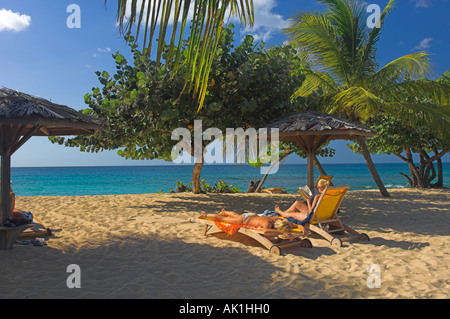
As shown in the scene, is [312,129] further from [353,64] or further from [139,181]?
[139,181]

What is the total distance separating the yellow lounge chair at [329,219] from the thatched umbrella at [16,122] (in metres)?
3.70

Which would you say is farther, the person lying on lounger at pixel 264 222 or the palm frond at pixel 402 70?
the palm frond at pixel 402 70

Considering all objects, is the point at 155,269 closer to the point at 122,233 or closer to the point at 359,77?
the point at 122,233

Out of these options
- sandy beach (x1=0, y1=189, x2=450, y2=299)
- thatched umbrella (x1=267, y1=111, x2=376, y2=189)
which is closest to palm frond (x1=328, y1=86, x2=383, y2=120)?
thatched umbrella (x1=267, y1=111, x2=376, y2=189)

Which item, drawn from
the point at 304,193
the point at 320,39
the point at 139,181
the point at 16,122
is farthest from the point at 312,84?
the point at 139,181

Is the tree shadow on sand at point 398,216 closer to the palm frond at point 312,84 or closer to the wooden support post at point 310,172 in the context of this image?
the wooden support post at point 310,172

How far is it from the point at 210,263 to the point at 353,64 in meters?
9.44

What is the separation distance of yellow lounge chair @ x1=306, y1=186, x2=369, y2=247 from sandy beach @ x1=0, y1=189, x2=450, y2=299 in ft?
0.55

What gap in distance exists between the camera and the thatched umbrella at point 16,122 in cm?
440

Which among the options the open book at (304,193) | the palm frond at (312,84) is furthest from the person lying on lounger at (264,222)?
the palm frond at (312,84)

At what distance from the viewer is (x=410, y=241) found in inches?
217

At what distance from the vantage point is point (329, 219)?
5734 millimetres
